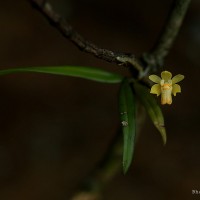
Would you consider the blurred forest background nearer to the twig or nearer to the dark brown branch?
the twig

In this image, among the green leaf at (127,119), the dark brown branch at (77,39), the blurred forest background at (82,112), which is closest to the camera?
the dark brown branch at (77,39)

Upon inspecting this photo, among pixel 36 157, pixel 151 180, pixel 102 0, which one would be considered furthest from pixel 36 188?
pixel 102 0

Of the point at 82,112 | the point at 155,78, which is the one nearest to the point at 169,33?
the point at 155,78

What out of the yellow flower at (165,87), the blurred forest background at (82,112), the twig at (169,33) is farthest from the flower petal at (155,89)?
the blurred forest background at (82,112)

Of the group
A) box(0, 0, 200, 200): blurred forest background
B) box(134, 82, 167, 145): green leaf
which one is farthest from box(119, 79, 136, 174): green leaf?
box(0, 0, 200, 200): blurred forest background

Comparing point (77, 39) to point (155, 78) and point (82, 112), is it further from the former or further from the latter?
point (82, 112)

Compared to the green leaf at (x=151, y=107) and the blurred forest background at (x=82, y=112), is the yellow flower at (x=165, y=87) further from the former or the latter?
the blurred forest background at (x=82, y=112)
